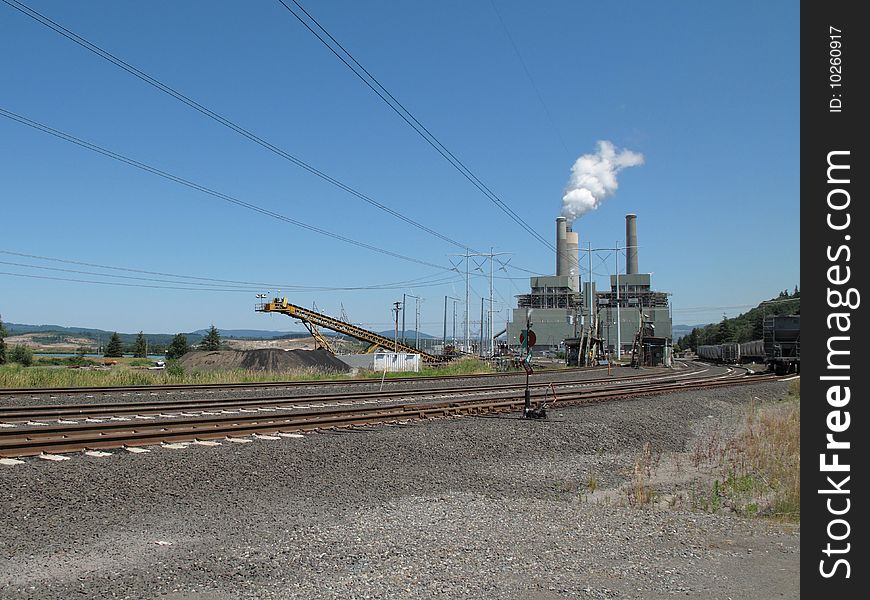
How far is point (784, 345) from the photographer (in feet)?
161

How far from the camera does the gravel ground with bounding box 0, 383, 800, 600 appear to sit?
5.85 meters

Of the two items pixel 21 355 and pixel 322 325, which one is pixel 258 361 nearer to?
pixel 322 325

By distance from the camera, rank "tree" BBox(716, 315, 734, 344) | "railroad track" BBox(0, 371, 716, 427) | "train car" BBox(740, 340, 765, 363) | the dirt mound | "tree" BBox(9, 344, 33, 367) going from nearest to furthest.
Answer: "railroad track" BBox(0, 371, 716, 427)
the dirt mound
"train car" BBox(740, 340, 765, 363)
"tree" BBox(9, 344, 33, 367)
"tree" BBox(716, 315, 734, 344)

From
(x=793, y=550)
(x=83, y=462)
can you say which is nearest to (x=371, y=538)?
(x=793, y=550)

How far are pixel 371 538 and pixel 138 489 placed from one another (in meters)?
3.59

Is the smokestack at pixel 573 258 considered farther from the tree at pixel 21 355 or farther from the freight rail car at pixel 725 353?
the tree at pixel 21 355

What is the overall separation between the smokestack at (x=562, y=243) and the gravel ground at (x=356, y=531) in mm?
111182

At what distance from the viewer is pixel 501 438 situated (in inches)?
591

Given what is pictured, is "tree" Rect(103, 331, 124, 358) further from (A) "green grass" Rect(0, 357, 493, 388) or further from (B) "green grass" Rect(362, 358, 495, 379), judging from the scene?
(A) "green grass" Rect(0, 357, 493, 388)

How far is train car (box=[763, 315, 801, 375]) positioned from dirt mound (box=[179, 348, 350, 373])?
29685mm

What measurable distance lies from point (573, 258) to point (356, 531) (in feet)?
399

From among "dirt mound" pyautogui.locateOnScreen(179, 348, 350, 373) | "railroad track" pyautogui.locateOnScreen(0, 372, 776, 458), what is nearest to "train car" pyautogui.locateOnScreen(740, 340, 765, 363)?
"dirt mound" pyautogui.locateOnScreen(179, 348, 350, 373)

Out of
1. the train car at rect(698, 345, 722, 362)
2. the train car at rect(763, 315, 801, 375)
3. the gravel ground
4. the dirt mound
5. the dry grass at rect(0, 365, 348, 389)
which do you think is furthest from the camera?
the train car at rect(698, 345, 722, 362)

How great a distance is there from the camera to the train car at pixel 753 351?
64312mm
